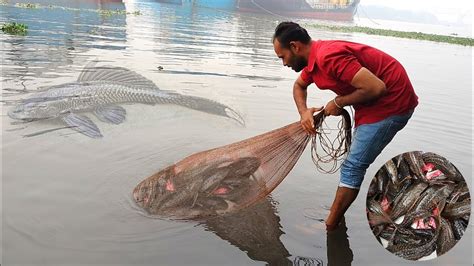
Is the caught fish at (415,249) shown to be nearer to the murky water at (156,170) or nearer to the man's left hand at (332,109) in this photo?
the murky water at (156,170)

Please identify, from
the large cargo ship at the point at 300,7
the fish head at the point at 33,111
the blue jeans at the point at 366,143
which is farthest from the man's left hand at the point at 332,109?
the large cargo ship at the point at 300,7

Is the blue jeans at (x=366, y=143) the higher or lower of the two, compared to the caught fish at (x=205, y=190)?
higher

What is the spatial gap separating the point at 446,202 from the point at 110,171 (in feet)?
10.0

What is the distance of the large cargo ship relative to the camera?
57747 mm

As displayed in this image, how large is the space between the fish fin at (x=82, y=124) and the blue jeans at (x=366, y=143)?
3259 millimetres

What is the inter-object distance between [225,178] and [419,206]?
1.53 meters

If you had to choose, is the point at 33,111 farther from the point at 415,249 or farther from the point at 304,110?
the point at 415,249

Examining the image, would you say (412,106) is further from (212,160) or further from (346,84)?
(212,160)

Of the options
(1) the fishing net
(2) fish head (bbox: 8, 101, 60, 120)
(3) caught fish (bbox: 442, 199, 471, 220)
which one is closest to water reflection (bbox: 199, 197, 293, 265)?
(1) the fishing net

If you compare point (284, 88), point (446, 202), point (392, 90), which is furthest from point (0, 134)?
point (284, 88)

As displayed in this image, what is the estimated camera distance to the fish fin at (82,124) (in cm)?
517

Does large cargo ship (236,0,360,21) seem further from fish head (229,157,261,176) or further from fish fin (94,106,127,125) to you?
fish head (229,157,261,176)

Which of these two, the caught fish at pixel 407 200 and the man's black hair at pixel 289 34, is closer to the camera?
the man's black hair at pixel 289 34
